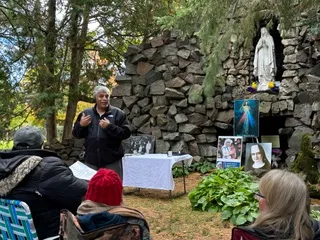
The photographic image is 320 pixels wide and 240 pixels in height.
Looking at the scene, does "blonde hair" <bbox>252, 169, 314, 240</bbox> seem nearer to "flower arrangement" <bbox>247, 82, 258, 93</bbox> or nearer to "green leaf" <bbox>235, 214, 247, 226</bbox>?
"green leaf" <bbox>235, 214, 247, 226</bbox>

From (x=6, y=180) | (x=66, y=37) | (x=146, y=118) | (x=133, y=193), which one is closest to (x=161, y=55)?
(x=146, y=118)

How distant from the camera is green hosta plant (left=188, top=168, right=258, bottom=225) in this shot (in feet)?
13.0

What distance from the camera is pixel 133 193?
6117mm

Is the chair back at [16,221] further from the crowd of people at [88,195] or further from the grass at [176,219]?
the grass at [176,219]

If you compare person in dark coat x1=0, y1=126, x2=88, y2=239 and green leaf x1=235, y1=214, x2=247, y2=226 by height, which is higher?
person in dark coat x1=0, y1=126, x2=88, y2=239

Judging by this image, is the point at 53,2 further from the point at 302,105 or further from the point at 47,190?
the point at 47,190

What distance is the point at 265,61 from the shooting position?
24.7 ft

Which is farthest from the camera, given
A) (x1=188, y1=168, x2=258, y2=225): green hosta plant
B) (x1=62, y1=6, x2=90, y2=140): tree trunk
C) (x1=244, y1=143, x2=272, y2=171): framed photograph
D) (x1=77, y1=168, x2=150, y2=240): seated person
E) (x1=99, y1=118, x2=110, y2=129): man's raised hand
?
(x1=62, y1=6, x2=90, y2=140): tree trunk

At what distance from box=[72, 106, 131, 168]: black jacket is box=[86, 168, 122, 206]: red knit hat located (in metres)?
1.75

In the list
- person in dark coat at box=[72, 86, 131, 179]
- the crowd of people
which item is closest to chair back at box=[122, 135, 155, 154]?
person in dark coat at box=[72, 86, 131, 179]

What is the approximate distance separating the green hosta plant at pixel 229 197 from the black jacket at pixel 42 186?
7.55ft

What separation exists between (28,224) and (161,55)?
650cm

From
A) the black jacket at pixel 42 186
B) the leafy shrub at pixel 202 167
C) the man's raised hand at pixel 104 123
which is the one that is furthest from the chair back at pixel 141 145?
the black jacket at pixel 42 186

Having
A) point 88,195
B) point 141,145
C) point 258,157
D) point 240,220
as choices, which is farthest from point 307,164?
point 88,195
